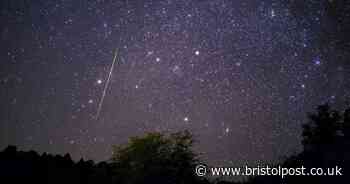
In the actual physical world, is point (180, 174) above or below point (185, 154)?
below

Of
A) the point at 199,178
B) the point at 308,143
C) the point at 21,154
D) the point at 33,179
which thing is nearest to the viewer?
the point at 199,178

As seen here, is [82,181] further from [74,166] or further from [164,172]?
[164,172]

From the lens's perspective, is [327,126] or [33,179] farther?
[327,126]

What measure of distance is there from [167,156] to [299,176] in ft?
32.6

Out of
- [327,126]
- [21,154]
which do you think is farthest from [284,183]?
[21,154]

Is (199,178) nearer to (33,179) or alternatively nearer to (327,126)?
(33,179)

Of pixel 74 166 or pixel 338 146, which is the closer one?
pixel 338 146

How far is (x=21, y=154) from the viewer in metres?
32.6

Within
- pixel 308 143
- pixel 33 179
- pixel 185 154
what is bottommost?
pixel 33 179

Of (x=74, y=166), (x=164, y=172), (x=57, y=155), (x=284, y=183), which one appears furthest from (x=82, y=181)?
(x=284, y=183)

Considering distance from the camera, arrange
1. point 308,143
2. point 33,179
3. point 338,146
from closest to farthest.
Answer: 1. point 338,146
2. point 33,179
3. point 308,143

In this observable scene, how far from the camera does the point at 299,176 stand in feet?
77.4

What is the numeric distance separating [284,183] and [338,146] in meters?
4.83

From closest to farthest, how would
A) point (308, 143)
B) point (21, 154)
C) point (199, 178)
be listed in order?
point (199, 178) < point (21, 154) < point (308, 143)
